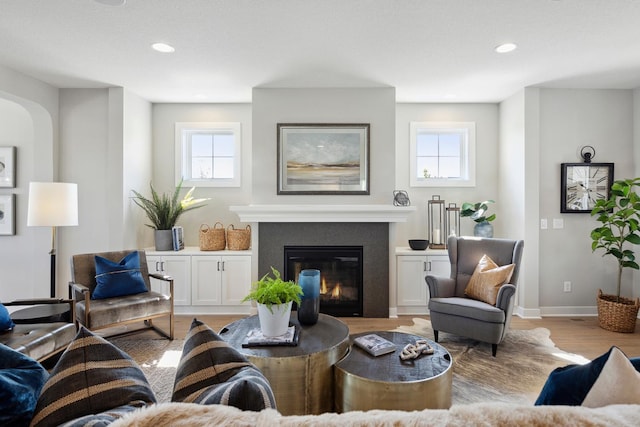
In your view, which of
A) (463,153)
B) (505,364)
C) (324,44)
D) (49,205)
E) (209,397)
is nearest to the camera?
(209,397)

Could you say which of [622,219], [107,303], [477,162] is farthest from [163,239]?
[622,219]

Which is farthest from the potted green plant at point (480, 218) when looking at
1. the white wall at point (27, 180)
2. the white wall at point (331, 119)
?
the white wall at point (27, 180)

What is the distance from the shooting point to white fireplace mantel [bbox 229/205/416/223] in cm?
371

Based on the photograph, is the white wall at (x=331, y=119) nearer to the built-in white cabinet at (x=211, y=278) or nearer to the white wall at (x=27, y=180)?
the built-in white cabinet at (x=211, y=278)

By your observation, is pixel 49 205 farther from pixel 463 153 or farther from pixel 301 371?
pixel 463 153

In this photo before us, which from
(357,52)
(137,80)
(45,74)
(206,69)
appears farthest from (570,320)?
(45,74)

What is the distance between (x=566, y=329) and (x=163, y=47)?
15.7 feet

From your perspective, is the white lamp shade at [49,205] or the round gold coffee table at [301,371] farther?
the white lamp shade at [49,205]

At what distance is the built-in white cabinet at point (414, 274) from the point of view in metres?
3.94

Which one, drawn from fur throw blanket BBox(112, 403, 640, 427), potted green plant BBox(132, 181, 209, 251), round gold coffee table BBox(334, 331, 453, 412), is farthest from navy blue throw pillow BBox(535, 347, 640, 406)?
potted green plant BBox(132, 181, 209, 251)

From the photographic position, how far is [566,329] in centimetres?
346

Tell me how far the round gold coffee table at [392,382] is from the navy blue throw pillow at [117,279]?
7.48 feet

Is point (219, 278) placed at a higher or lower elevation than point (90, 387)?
lower

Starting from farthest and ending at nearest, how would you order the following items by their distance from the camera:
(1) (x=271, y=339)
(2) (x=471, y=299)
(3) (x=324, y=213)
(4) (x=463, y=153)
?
(4) (x=463, y=153)
(3) (x=324, y=213)
(2) (x=471, y=299)
(1) (x=271, y=339)
